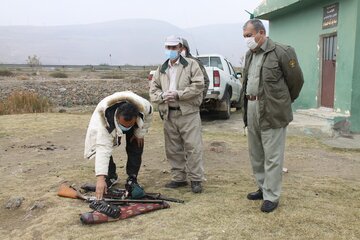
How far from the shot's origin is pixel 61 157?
7.52 m

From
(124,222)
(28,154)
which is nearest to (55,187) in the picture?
(124,222)

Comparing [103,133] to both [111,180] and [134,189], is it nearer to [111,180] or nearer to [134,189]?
[134,189]

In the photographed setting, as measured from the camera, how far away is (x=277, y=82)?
4.32 m

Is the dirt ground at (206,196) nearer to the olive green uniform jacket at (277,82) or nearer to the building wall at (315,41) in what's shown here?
the olive green uniform jacket at (277,82)

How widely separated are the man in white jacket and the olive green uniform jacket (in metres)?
1.27

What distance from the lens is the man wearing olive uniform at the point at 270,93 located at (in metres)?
4.30

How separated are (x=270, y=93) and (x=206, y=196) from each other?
1.42m

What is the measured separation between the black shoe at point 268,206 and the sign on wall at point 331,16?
681 centimetres

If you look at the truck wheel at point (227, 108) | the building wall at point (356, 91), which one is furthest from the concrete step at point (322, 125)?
the truck wheel at point (227, 108)

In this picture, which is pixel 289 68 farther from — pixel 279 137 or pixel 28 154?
pixel 28 154

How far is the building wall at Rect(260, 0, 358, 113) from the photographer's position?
950 centimetres

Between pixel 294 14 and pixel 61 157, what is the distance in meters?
7.69

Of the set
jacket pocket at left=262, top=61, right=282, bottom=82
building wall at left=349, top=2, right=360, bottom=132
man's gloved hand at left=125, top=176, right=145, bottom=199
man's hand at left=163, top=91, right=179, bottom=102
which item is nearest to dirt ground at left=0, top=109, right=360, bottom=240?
man's gloved hand at left=125, top=176, right=145, bottom=199

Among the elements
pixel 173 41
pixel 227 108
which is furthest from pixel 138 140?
pixel 227 108
